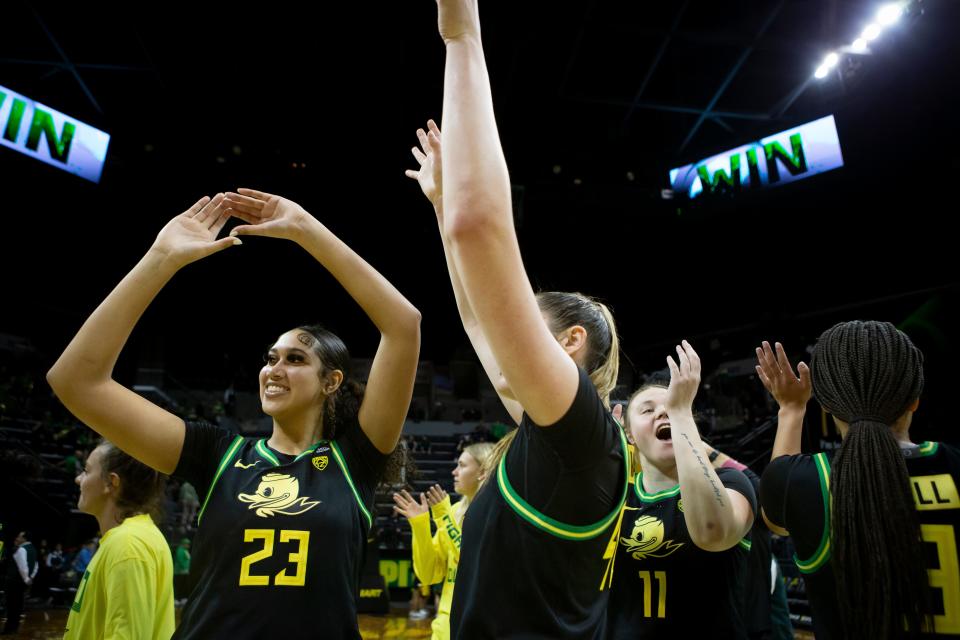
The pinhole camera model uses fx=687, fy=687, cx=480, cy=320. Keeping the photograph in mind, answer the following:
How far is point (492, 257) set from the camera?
1.16 metres

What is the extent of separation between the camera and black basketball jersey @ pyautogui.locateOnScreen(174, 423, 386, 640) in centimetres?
198

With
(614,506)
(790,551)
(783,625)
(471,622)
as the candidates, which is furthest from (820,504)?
(790,551)

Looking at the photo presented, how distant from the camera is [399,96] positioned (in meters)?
14.8

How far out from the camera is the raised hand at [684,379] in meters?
2.10

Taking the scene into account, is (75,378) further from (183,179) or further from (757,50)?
(183,179)

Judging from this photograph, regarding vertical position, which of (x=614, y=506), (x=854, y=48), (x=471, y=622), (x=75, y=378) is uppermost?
(x=854, y=48)

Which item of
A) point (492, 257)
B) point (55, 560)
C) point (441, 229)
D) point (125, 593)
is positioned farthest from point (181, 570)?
point (492, 257)

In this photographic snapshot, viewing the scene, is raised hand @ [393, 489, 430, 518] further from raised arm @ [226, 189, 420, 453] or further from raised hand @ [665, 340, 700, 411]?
raised hand @ [665, 340, 700, 411]

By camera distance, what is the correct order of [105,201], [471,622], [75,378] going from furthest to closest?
[105,201], [75,378], [471,622]

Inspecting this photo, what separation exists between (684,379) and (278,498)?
4.32 ft

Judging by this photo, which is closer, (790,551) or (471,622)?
(471,622)

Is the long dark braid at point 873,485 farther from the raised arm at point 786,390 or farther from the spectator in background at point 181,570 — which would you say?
the spectator in background at point 181,570

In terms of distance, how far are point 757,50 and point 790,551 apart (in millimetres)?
9069

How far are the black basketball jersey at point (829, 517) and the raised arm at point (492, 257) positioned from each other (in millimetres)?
1211
